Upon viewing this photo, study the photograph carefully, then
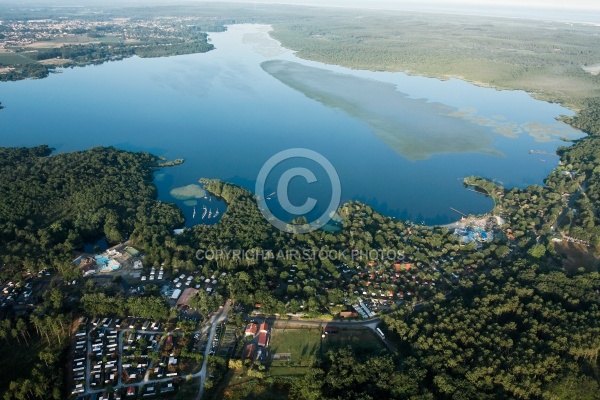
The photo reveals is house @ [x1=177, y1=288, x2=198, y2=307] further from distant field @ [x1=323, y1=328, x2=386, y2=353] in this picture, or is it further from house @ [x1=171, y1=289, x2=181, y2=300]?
distant field @ [x1=323, y1=328, x2=386, y2=353]

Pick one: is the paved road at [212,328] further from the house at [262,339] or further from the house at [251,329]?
the house at [262,339]

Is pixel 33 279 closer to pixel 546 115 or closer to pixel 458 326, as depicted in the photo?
pixel 458 326

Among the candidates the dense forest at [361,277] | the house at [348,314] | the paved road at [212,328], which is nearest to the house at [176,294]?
the dense forest at [361,277]

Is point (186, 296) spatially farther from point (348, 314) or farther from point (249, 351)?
point (348, 314)

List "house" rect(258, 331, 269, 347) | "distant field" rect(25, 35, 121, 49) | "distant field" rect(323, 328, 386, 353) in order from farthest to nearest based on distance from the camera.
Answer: "distant field" rect(25, 35, 121, 49)
"house" rect(258, 331, 269, 347)
"distant field" rect(323, 328, 386, 353)

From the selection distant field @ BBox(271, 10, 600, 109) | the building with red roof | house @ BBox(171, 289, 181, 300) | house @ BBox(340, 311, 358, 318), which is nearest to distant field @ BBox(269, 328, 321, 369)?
the building with red roof

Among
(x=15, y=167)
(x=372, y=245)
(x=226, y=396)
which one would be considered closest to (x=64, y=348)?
(x=226, y=396)

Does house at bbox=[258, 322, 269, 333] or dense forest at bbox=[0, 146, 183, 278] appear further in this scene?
dense forest at bbox=[0, 146, 183, 278]
